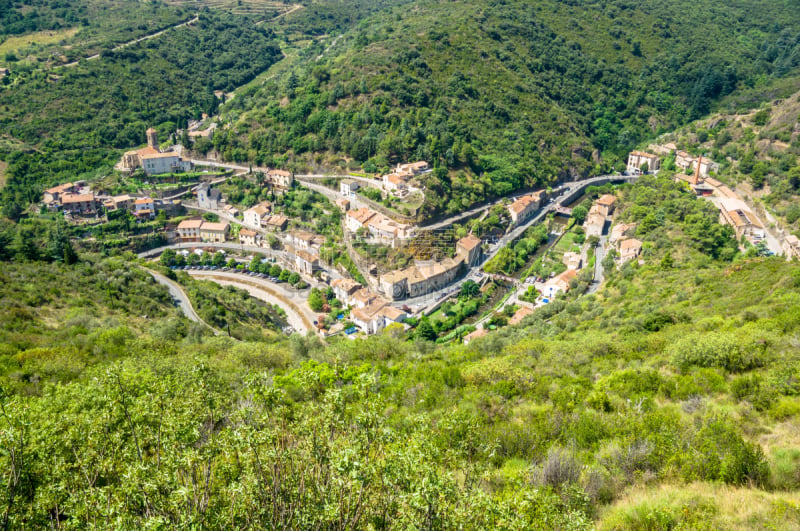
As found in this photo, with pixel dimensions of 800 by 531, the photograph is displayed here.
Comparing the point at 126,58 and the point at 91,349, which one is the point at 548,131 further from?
the point at 126,58

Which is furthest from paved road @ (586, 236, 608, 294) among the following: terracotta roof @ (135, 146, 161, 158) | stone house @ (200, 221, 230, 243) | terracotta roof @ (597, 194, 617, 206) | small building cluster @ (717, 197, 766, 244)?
terracotta roof @ (135, 146, 161, 158)

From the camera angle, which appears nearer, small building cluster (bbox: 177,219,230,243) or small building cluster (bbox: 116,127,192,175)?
small building cluster (bbox: 177,219,230,243)

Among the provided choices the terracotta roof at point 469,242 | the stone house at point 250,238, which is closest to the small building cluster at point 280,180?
the stone house at point 250,238

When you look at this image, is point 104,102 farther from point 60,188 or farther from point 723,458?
point 723,458

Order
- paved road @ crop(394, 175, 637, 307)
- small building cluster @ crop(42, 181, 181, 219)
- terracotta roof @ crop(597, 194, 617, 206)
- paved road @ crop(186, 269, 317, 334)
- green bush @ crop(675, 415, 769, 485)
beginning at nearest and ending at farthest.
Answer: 1. green bush @ crop(675, 415, 769, 485)
2. paved road @ crop(186, 269, 317, 334)
3. paved road @ crop(394, 175, 637, 307)
4. small building cluster @ crop(42, 181, 181, 219)
5. terracotta roof @ crop(597, 194, 617, 206)

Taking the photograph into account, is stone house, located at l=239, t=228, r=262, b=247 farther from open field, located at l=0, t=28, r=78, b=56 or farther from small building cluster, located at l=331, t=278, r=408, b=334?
open field, located at l=0, t=28, r=78, b=56

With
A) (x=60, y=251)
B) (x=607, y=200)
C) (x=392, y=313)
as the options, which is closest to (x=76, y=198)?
(x=60, y=251)

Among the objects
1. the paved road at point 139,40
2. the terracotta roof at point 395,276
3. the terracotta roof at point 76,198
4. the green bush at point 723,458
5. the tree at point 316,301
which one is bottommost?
the tree at point 316,301

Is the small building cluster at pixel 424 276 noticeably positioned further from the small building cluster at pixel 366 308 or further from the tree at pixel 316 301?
the tree at pixel 316 301
